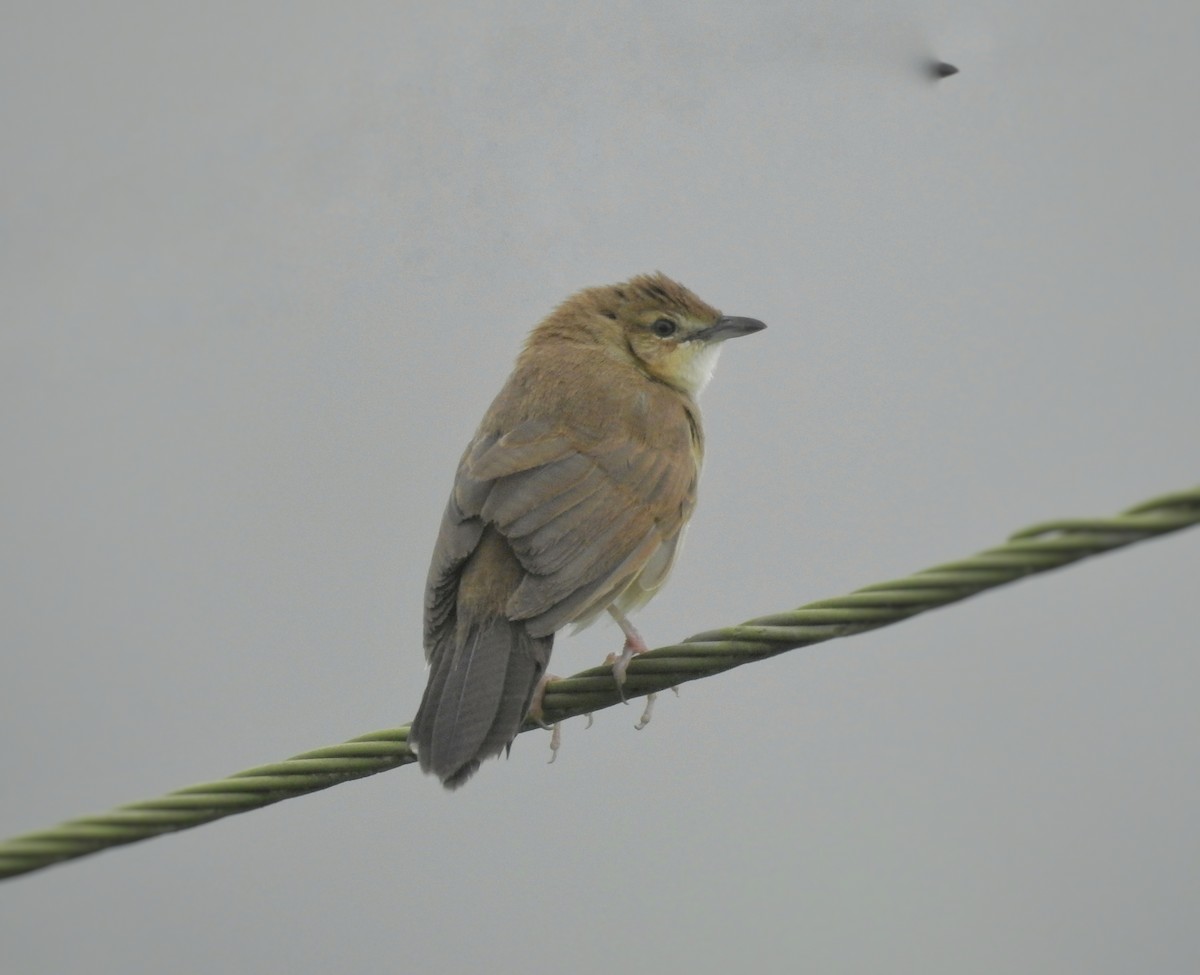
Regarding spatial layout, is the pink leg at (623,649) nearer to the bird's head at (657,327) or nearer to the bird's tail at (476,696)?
the bird's tail at (476,696)

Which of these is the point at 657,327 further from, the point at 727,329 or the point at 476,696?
the point at 476,696

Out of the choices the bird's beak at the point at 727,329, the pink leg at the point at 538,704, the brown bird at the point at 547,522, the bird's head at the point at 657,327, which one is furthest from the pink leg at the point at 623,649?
the bird's beak at the point at 727,329

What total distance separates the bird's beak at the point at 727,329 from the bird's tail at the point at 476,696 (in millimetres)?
2498

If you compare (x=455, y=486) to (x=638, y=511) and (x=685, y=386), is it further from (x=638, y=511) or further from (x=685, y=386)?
(x=685, y=386)

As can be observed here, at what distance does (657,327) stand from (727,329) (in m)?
0.34

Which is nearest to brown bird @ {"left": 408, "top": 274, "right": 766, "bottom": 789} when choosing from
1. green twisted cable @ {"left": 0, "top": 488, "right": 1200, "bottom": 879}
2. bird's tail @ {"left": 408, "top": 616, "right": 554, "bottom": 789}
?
bird's tail @ {"left": 408, "top": 616, "right": 554, "bottom": 789}

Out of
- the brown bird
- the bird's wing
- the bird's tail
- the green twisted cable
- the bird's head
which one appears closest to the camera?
the green twisted cable

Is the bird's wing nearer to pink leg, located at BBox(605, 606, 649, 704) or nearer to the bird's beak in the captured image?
pink leg, located at BBox(605, 606, 649, 704)

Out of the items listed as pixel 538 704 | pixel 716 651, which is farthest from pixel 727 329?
pixel 716 651

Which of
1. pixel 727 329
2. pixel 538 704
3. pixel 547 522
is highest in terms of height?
pixel 727 329

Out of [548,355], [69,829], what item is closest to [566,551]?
[548,355]

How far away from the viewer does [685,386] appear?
7.03 m

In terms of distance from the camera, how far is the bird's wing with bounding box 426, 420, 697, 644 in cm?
515

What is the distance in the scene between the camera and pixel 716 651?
4.02 metres
